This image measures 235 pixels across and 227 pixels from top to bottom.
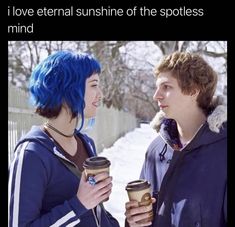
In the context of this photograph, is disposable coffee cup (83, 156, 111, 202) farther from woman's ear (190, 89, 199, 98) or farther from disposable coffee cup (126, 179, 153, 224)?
woman's ear (190, 89, 199, 98)

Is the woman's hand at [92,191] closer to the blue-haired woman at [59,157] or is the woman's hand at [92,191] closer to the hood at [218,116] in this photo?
the blue-haired woman at [59,157]

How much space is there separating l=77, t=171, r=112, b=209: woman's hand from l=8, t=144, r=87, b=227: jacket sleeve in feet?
0.16

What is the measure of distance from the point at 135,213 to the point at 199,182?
0.13 m

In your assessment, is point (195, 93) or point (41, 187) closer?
point (41, 187)

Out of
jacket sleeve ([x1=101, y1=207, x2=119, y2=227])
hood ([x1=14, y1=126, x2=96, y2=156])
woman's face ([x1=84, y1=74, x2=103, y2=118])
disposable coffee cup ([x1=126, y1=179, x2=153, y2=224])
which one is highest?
woman's face ([x1=84, y1=74, x2=103, y2=118])

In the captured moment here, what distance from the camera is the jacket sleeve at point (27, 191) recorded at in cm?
56

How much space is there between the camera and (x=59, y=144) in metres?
0.63

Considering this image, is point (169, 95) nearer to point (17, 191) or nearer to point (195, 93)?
point (195, 93)

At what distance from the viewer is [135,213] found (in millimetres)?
641

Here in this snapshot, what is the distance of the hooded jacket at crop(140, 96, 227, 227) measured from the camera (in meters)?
0.66

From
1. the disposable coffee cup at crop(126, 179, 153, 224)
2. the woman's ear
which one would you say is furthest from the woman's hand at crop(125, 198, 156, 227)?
the woman's ear

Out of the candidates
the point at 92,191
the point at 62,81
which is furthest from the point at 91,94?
the point at 92,191
